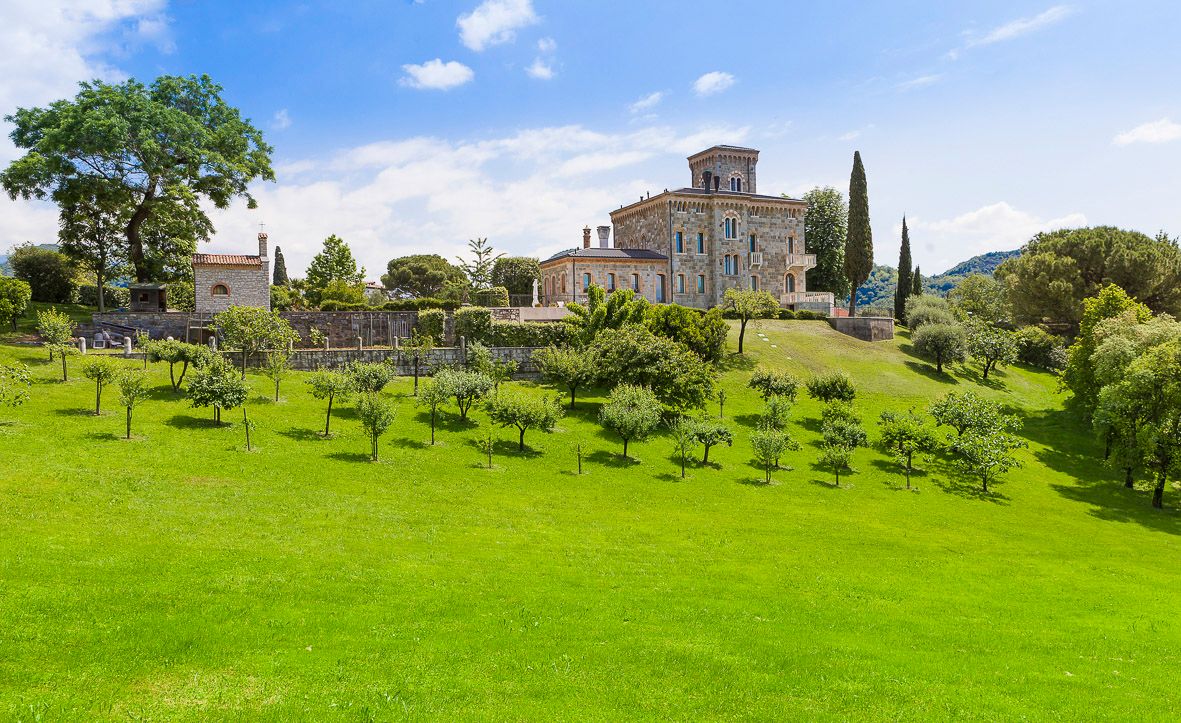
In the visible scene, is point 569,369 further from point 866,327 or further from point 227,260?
point 866,327

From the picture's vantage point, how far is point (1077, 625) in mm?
19203

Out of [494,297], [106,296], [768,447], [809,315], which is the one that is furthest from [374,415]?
[809,315]

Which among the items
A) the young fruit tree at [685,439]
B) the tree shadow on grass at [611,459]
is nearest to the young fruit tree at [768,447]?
the young fruit tree at [685,439]

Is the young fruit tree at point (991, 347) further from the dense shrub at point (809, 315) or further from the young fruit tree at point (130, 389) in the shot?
the young fruit tree at point (130, 389)

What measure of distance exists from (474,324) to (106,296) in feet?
123

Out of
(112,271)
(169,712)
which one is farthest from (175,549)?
(112,271)

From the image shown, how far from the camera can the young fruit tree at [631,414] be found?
3759 cm

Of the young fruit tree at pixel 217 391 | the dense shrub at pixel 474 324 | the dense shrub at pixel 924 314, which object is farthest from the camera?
the dense shrub at pixel 924 314

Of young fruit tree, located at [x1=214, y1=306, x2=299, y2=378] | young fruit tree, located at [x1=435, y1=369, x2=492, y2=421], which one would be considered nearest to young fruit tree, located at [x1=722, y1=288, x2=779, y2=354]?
young fruit tree, located at [x1=435, y1=369, x2=492, y2=421]

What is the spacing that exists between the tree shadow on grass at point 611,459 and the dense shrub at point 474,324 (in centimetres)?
1798

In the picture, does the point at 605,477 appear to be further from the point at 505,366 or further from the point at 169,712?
the point at 169,712

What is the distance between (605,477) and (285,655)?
22.0 m

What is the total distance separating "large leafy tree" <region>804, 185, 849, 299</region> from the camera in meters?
88.4

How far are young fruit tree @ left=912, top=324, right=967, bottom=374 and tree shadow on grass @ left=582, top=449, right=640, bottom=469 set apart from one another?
3920cm
